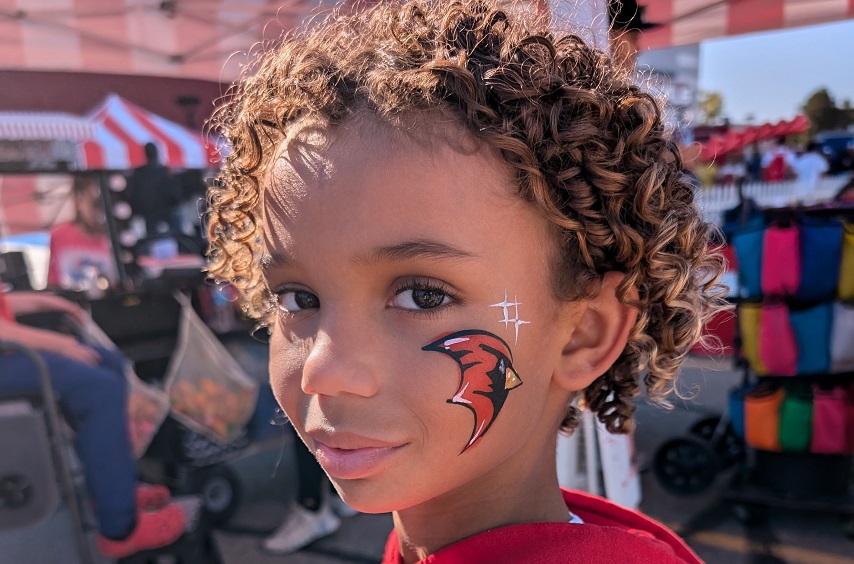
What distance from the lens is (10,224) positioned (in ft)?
7.52

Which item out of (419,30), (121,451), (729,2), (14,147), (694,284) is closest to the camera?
(419,30)

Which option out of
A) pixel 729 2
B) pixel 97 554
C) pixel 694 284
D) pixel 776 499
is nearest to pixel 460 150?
pixel 694 284

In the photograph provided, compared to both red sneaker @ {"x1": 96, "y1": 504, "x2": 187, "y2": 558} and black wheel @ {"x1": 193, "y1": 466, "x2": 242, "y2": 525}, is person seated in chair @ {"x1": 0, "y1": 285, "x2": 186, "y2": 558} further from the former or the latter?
black wheel @ {"x1": 193, "y1": 466, "x2": 242, "y2": 525}

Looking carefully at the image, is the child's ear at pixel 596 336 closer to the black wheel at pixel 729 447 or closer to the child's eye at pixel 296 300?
the child's eye at pixel 296 300

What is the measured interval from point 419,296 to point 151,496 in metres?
2.45

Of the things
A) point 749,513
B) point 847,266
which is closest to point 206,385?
point 749,513

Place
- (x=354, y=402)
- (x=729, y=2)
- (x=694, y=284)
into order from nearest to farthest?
(x=354, y=402)
(x=694, y=284)
(x=729, y=2)

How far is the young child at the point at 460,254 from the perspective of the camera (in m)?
0.80

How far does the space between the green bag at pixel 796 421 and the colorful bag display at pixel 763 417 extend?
0.03 meters

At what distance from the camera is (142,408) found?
9.00 feet

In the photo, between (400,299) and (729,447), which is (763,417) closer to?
(729,447)

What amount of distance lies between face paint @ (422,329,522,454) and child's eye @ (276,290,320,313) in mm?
178

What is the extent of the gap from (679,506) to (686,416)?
1.28 m

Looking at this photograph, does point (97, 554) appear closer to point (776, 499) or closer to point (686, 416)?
point (776, 499)
